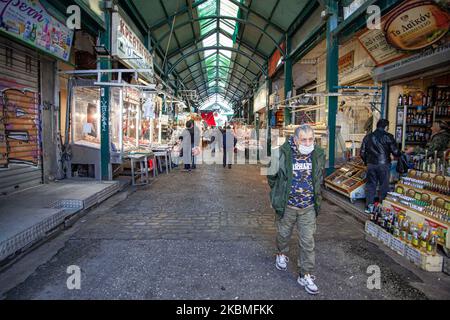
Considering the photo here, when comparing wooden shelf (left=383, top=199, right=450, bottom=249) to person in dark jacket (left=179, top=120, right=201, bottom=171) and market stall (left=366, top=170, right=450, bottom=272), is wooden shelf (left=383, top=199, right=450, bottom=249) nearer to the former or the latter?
market stall (left=366, top=170, right=450, bottom=272)

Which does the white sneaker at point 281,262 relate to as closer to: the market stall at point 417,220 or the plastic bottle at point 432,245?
the market stall at point 417,220

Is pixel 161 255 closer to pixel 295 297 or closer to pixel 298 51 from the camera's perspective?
pixel 295 297

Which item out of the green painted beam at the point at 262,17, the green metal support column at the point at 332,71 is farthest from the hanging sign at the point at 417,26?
the green painted beam at the point at 262,17

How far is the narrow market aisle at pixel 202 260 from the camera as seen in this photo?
9.98ft

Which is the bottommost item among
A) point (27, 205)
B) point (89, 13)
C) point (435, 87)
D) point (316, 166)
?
point (27, 205)

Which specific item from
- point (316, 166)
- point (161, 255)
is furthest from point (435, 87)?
point (161, 255)

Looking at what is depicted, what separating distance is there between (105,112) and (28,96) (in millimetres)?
1840

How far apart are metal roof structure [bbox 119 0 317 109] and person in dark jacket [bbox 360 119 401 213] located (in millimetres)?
6768

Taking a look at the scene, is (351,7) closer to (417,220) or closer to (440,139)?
(440,139)

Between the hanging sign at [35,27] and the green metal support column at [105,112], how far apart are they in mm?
1034

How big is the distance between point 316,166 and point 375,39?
5.50 m

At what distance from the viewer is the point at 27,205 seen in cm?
541

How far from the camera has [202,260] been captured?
3.78 metres
